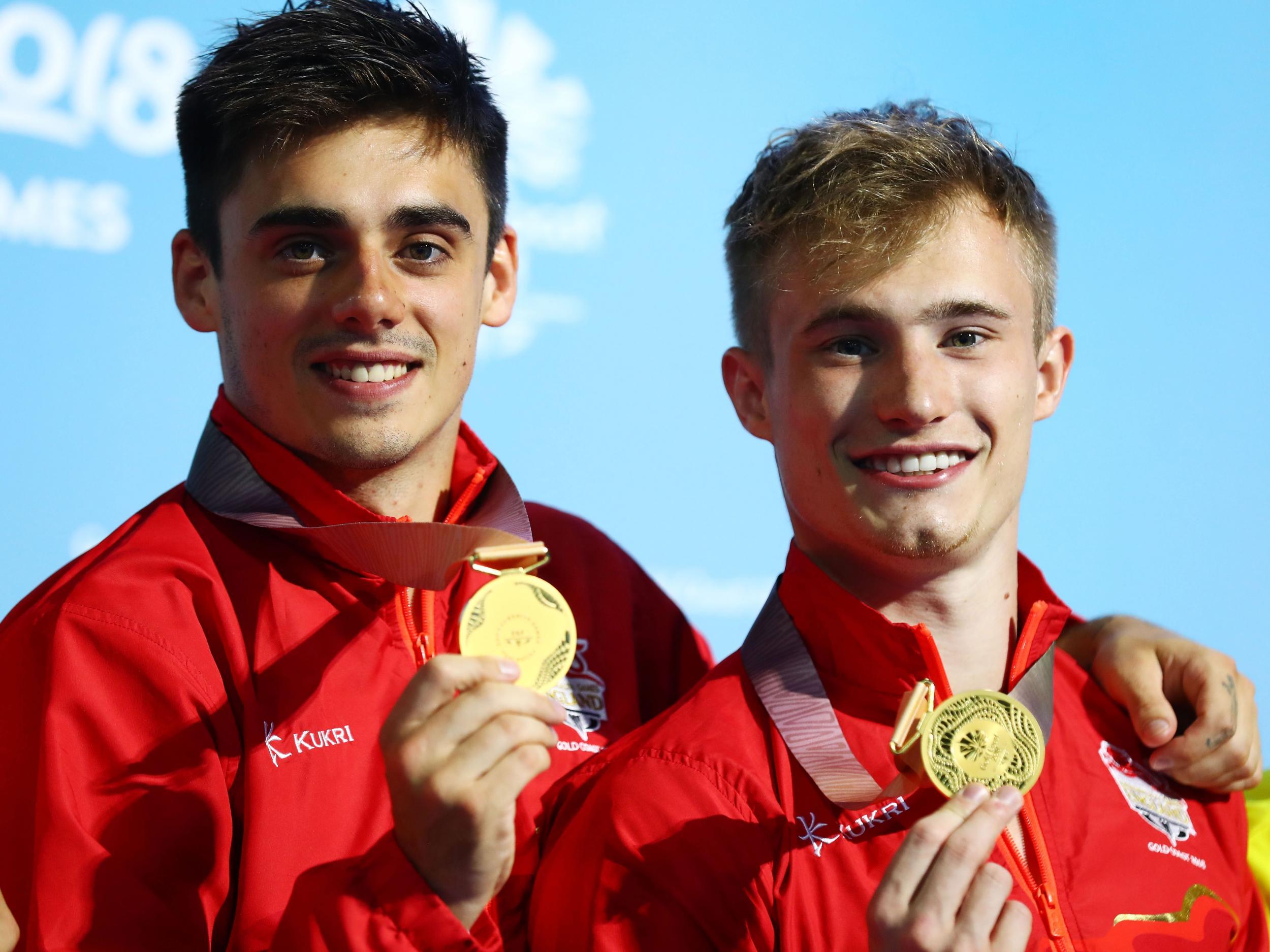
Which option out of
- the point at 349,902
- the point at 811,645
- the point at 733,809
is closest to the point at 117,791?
the point at 349,902

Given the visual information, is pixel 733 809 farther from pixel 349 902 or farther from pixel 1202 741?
pixel 1202 741

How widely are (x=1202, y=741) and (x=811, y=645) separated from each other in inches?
23.3

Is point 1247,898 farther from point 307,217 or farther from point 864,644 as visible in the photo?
point 307,217

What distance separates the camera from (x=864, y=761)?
198 cm

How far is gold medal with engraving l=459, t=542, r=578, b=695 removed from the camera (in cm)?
162

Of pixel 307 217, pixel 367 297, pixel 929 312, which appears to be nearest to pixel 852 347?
pixel 929 312

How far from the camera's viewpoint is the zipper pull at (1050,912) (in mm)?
1826

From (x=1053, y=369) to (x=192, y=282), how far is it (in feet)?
4.64

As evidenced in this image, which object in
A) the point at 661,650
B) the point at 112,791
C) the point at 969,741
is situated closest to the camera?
the point at 969,741

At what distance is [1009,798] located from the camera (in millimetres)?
1586

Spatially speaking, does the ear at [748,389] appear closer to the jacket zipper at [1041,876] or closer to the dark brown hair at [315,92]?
the dark brown hair at [315,92]

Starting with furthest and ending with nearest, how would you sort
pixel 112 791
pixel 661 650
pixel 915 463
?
pixel 661 650
pixel 915 463
pixel 112 791

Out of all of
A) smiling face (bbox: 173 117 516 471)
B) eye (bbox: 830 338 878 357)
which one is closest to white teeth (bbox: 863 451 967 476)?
eye (bbox: 830 338 878 357)

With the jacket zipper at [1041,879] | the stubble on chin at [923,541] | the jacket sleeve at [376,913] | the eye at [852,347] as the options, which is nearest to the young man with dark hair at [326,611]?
the jacket sleeve at [376,913]
